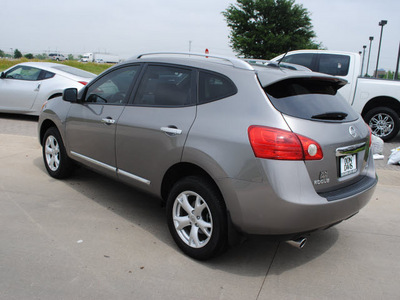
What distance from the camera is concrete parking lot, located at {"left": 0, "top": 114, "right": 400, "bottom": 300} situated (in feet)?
9.47

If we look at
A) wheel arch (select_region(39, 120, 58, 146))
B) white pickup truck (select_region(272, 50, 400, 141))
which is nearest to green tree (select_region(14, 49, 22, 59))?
white pickup truck (select_region(272, 50, 400, 141))

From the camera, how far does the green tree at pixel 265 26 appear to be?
28891 millimetres

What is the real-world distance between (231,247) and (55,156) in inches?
119

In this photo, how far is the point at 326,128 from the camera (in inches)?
118

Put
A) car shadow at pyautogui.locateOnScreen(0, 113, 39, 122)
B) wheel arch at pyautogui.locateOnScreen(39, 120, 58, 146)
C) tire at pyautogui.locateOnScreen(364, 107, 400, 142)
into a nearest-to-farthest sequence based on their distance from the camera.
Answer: wheel arch at pyautogui.locateOnScreen(39, 120, 58, 146) < tire at pyautogui.locateOnScreen(364, 107, 400, 142) < car shadow at pyautogui.locateOnScreen(0, 113, 39, 122)

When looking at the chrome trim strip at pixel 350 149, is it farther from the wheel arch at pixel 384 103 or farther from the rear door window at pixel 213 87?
the wheel arch at pixel 384 103

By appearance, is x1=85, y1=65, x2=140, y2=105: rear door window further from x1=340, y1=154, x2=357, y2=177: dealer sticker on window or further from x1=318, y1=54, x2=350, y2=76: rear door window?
x1=318, y1=54, x2=350, y2=76: rear door window

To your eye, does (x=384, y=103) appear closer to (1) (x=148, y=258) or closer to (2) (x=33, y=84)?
(1) (x=148, y=258)

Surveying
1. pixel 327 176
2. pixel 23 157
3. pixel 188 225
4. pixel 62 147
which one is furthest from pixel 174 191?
pixel 23 157

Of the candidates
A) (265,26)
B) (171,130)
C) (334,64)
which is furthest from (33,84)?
(265,26)

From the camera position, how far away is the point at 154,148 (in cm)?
350

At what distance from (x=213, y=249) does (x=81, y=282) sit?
3.33ft

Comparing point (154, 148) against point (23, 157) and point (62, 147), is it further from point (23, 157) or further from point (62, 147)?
point (23, 157)

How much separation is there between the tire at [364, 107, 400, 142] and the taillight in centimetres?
679
